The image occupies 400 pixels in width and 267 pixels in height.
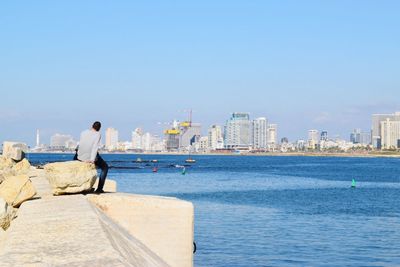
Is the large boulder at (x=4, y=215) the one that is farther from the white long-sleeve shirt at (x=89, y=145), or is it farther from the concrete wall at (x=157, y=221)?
the white long-sleeve shirt at (x=89, y=145)

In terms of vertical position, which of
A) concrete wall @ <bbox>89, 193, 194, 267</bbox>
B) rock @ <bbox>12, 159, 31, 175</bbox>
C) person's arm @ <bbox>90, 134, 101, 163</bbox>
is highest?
person's arm @ <bbox>90, 134, 101, 163</bbox>

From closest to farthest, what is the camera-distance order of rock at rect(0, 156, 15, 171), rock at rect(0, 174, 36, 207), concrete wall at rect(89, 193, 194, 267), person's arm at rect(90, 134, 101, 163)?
concrete wall at rect(89, 193, 194, 267) → rock at rect(0, 174, 36, 207) → person's arm at rect(90, 134, 101, 163) → rock at rect(0, 156, 15, 171)

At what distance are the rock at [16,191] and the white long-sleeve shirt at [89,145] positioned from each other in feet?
3.92

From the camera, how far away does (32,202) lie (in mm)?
12438

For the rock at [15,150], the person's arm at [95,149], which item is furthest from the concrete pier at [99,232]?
the rock at [15,150]

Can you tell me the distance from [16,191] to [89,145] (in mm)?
1682

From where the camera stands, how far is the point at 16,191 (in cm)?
1298

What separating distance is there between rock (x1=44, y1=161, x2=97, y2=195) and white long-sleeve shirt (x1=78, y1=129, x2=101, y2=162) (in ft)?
1.90

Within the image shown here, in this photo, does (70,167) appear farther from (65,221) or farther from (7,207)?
(65,221)

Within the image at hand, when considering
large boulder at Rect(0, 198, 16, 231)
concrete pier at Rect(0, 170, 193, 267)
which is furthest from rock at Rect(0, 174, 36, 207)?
large boulder at Rect(0, 198, 16, 231)

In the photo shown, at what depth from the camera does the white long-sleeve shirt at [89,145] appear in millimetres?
13867

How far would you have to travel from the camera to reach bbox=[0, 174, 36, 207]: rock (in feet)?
42.2

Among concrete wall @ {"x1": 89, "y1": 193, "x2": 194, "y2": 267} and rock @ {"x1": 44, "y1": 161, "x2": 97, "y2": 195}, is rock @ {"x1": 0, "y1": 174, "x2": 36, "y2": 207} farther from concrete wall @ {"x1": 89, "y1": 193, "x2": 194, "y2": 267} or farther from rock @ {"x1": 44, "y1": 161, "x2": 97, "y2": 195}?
concrete wall @ {"x1": 89, "y1": 193, "x2": 194, "y2": 267}

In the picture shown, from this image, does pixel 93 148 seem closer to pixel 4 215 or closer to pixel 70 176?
pixel 70 176
